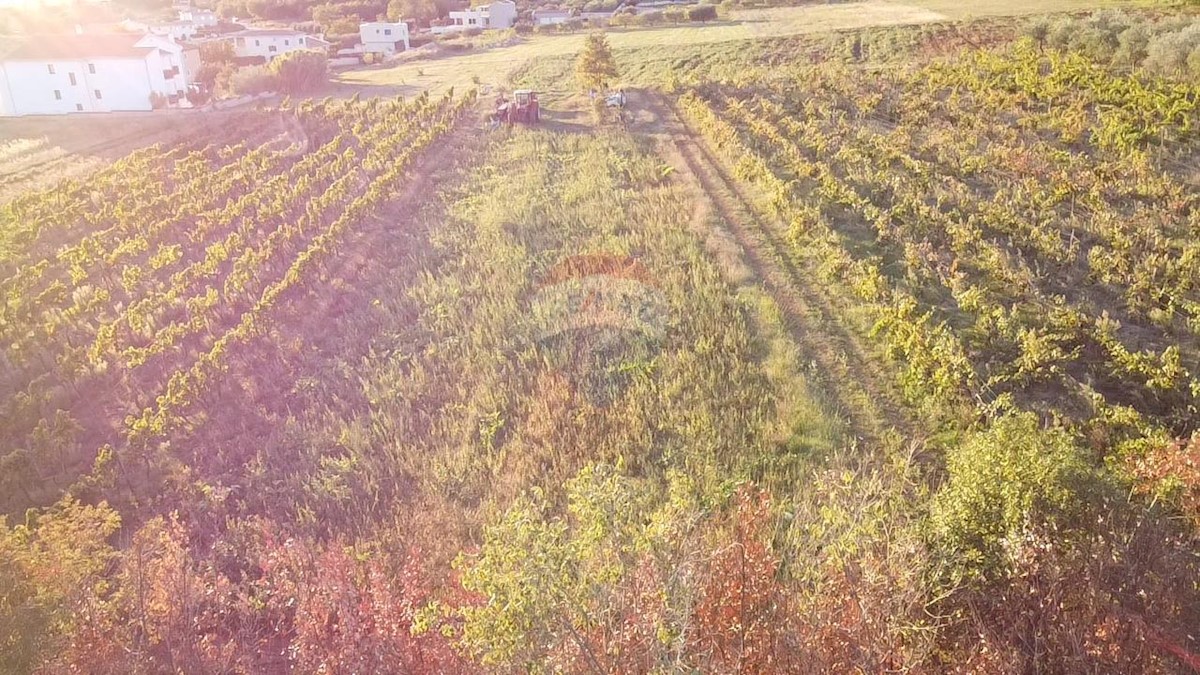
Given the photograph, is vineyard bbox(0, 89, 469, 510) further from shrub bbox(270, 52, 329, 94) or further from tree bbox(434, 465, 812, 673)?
shrub bbox(270, 52, 329, 94)

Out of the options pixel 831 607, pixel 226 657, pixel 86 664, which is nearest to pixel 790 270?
pixel 831 607

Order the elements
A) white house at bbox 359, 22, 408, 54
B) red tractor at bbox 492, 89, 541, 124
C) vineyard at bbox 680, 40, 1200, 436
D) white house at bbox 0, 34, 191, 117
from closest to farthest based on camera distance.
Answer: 1. vineyard at bbox 680, 40, 1200, 436
2. red tractor at bbox 492, 89, 541, 124
3. white house at bbox 0, 34, 191, 117
4. white house at bbox 359, 22, 408, 54

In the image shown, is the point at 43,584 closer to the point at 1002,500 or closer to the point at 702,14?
the point at 1002,500

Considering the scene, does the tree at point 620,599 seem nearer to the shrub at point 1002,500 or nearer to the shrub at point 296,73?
the shrub at point 1002,500

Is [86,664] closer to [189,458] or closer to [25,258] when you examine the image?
[189,458]

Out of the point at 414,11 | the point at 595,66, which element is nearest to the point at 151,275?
the point at 595,66

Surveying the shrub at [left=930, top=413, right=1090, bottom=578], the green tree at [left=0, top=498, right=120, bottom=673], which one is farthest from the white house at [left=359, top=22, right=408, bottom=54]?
the shrub at [left=930, top=413, right=1090, bottom=578]

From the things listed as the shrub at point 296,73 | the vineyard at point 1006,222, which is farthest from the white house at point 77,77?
the vineyard at point 1006,222
